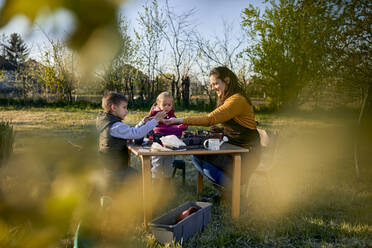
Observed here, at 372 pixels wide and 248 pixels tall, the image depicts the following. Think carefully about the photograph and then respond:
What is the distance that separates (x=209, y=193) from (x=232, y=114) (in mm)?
1083

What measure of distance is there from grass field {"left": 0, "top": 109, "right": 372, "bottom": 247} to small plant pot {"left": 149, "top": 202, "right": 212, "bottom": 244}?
0.07 meters

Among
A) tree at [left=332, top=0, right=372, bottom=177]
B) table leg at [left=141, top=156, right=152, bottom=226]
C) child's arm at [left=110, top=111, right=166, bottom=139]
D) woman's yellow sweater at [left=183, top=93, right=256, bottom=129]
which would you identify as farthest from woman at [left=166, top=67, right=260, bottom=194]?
tree at [left=332, top=0, right=372, bottom=177]

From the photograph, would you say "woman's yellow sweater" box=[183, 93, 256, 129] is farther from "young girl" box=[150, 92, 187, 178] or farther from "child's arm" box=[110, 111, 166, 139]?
"child's arm" box=[110, 111, 166, 139]

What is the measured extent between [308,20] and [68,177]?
178 cm

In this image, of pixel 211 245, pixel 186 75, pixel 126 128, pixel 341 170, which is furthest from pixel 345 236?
pixel 186 75

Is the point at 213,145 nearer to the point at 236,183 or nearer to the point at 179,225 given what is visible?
the point at 236,183

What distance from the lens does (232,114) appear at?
305 centimetres

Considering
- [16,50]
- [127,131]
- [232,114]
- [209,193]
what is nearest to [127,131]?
[127,131]

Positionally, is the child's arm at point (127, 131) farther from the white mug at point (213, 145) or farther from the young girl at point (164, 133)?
the young girl at point (164, 133)

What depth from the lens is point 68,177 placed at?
1.24ft

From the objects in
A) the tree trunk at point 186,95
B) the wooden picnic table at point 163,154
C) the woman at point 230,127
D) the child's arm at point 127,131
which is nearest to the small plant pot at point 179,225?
the wooden picnic table at point 163,154

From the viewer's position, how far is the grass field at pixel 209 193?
333mm

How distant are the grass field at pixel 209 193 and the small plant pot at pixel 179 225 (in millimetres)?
72

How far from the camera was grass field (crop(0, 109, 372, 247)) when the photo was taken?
Result: 333 mm
